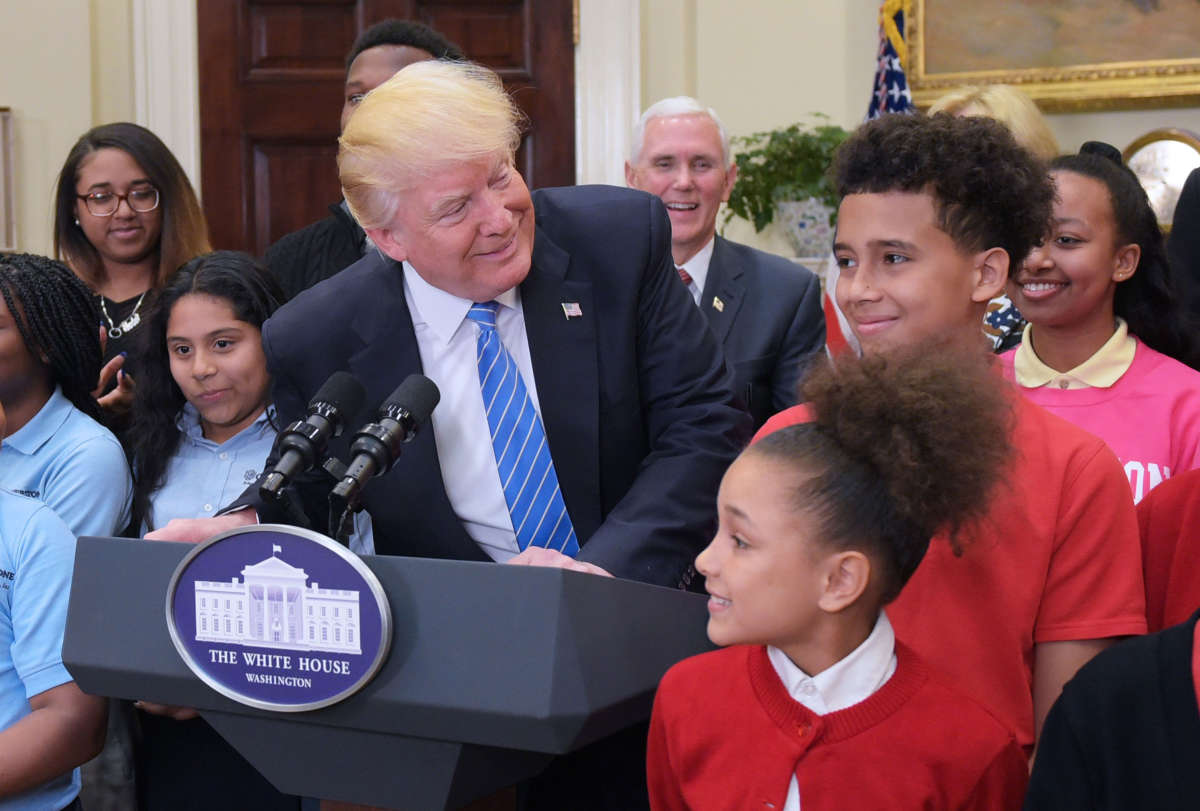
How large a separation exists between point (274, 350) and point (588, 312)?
0.48 metres

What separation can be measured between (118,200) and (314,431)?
1980 millimetres

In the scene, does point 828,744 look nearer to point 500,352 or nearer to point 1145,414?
point 500,352

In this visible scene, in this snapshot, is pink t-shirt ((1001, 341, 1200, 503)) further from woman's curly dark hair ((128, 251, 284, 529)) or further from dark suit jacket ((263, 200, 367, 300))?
dark suit jacket ((263, 200, 367, 300))

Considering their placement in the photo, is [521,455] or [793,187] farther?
[793,187]

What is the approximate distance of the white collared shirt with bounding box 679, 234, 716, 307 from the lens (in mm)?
3256

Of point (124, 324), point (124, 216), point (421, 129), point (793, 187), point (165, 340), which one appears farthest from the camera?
point (793, 187)

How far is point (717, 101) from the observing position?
5227 mm

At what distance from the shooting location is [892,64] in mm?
4840

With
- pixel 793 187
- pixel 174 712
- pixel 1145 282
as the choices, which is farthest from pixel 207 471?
pixel 793 187

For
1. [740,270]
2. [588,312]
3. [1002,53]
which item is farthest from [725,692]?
[1002,53]

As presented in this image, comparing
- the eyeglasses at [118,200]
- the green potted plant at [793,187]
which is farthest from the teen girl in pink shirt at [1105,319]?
the green potted plant at [793,187]

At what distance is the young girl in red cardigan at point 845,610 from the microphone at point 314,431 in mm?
450

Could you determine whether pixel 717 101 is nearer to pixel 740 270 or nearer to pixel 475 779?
pixel 740 270

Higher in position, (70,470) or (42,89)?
(42,89)
